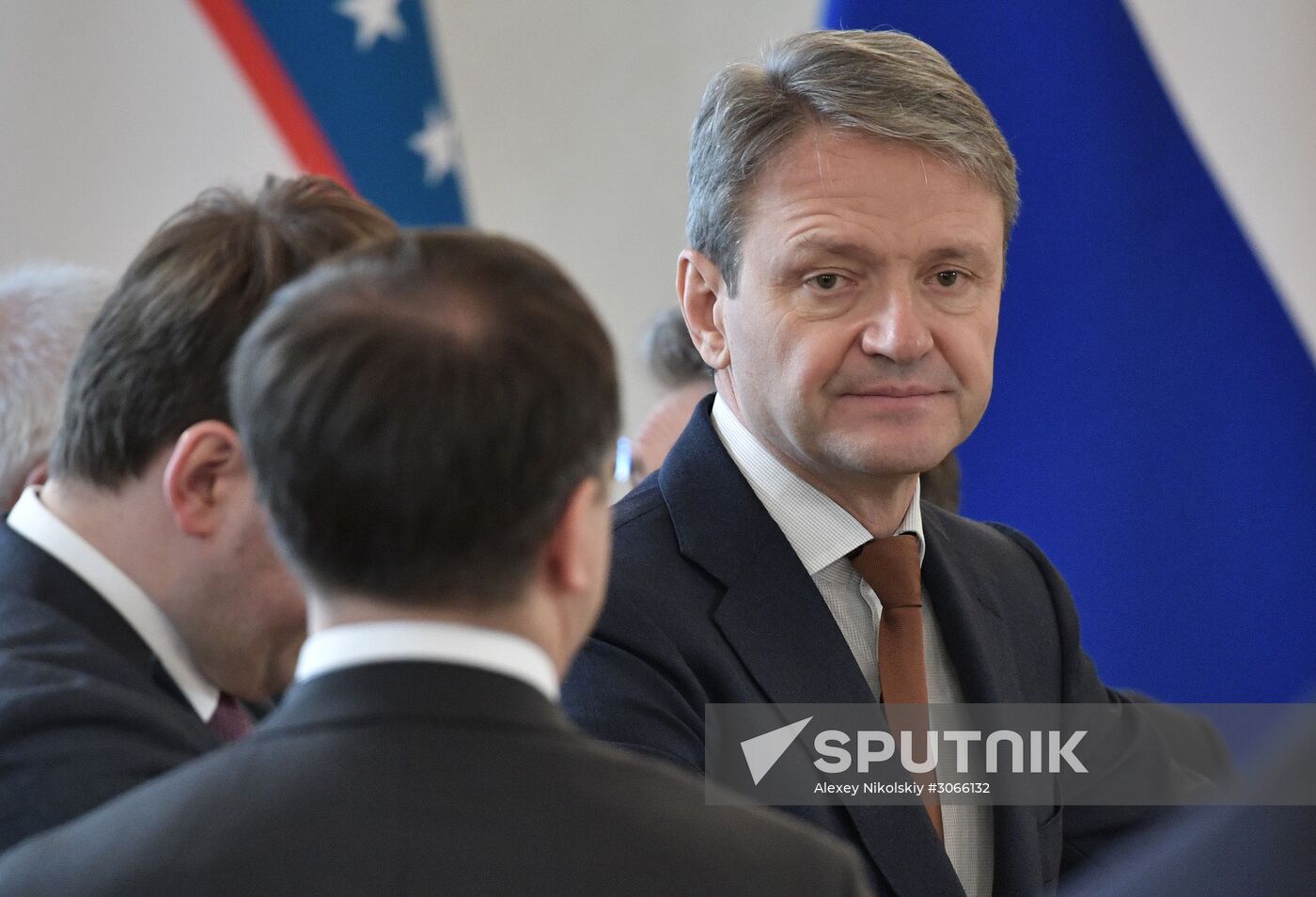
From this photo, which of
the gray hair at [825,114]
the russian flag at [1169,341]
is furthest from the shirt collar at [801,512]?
the russian flag at [1169,341]

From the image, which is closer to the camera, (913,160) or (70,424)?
(70,424)

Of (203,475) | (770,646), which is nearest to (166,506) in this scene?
(203,475)

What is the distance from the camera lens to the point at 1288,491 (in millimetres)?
3492

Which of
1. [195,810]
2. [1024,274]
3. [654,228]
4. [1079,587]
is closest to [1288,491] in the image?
[1079,587]

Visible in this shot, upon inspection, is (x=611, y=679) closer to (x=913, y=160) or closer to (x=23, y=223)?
(x=913, y=160)

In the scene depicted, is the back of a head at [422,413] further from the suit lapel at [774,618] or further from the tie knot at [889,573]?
the tie knot at [889,573]

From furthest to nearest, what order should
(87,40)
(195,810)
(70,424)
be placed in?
(87,40) < (70,424) < (195,810)

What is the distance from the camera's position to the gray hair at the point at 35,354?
2.11 m

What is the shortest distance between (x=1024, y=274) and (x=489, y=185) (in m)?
1.50

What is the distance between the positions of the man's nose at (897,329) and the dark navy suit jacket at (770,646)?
0.23 m

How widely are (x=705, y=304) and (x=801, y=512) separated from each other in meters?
0.30

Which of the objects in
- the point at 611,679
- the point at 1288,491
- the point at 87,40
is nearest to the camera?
the point at 611,679

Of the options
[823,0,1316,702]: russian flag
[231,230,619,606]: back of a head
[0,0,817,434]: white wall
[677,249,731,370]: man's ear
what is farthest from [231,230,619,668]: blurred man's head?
[0,0,817,434]: white wall

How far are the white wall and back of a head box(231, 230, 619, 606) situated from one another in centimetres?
329
